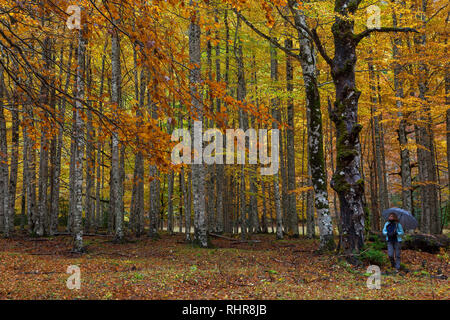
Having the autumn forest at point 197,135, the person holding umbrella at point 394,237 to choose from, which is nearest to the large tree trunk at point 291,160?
the autumn forest at point 197,135

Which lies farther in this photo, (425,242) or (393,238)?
(425,242)

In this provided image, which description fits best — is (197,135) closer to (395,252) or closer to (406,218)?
(395,252)

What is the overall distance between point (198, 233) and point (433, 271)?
7840 millimetres

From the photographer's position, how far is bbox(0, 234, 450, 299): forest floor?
5.64m

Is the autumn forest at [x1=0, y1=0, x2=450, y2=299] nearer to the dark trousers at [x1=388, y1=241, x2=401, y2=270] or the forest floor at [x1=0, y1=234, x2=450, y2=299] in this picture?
the forest floor at [x1=0, y1=234, x2=450, y2=299]

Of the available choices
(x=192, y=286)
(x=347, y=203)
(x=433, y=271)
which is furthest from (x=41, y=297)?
(x=433, y=271)

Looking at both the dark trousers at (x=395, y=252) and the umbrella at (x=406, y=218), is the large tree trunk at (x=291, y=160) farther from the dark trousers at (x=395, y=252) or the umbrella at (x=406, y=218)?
the dark trousers at (x=395, y=252)

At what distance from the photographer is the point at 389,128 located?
69.3 ft

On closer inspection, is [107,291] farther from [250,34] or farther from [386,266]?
[250,34]

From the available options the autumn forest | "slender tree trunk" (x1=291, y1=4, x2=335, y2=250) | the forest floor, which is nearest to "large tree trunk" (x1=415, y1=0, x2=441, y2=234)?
the autumn forest

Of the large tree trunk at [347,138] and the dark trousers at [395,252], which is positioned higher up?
the large tree trunk at [347,138]

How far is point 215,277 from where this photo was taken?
7.21 m

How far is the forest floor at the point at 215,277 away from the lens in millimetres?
5641

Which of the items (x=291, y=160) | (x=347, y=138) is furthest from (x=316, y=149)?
(x=291, y=160)
